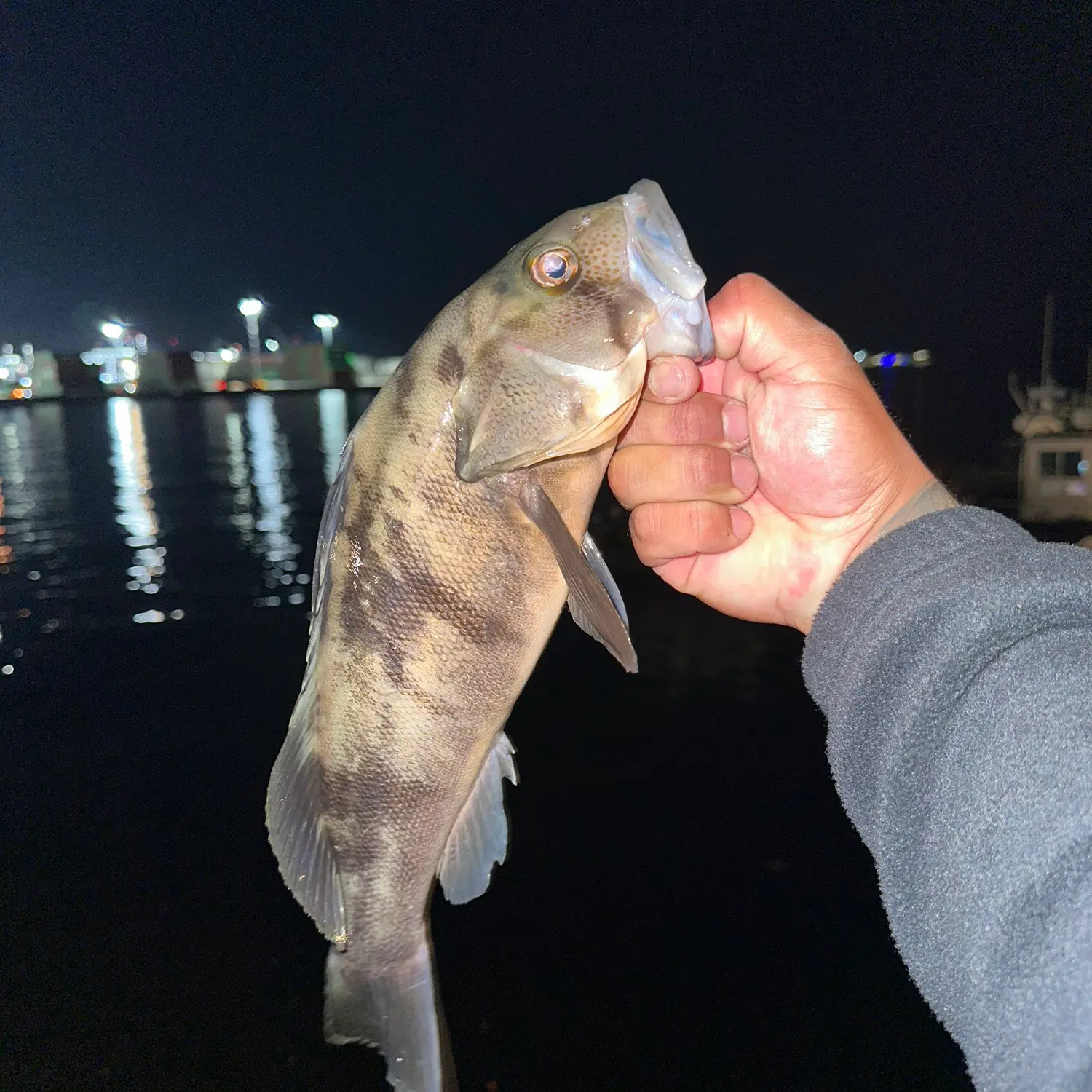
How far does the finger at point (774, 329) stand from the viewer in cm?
278

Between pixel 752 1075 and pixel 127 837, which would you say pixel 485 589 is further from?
pixel 127 837

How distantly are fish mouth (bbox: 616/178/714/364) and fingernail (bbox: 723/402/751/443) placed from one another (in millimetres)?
728

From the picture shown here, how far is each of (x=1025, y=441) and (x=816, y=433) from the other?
19604 millimetres

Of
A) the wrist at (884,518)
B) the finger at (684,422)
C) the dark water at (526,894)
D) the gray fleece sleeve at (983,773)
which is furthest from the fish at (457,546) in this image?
the dark water at (526,894)

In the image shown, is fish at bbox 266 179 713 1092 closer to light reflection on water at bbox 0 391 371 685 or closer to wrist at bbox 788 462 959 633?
wrist at bbox 788 462 959 633

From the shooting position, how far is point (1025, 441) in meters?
18.4

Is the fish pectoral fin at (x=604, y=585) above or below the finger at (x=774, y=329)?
below

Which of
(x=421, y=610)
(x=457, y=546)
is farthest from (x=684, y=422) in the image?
(x=421, y=610)

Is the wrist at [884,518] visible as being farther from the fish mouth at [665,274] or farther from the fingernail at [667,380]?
the fish mouth at [665,274]

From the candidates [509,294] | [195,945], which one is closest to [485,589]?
[509,294]

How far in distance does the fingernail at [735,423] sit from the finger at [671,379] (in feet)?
1.22

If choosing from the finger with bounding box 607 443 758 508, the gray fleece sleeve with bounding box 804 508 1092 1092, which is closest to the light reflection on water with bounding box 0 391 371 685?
the finger with bounding box 607 443 758 508

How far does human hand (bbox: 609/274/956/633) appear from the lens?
2.80 m

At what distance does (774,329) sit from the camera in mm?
2789
